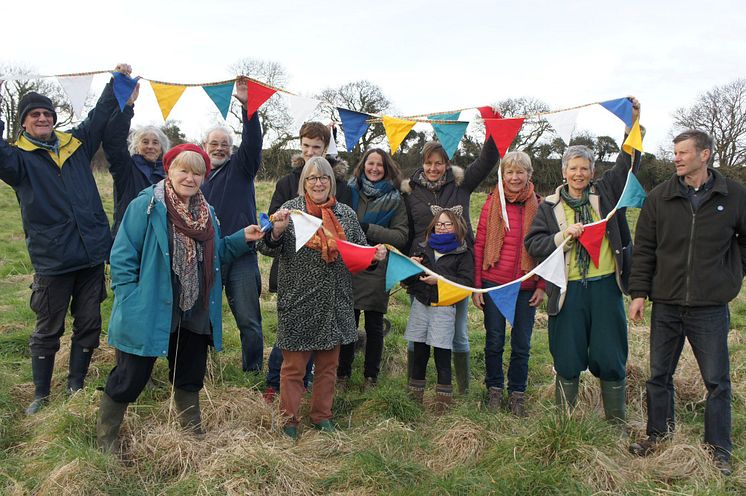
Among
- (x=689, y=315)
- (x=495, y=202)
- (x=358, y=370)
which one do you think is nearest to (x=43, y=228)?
Answer: (x=358, y=370)

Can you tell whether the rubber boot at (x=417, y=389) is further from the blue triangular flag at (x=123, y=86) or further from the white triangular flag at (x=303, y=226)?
the blue triangular flag at (x=123, y=86)

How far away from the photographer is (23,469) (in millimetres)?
3822

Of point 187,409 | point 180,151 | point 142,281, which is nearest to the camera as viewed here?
point 142,281

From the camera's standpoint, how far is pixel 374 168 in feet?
17.8

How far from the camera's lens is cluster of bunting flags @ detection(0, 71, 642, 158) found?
5.02 meters

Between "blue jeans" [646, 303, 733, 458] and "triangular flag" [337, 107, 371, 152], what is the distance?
3.25 m

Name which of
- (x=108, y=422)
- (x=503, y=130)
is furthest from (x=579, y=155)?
(x=108, y=422)

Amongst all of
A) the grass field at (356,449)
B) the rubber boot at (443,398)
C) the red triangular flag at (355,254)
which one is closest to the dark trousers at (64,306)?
the grass field at (356,449)

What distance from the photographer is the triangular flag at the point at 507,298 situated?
496 centimetres

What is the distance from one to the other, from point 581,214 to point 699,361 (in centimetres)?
145

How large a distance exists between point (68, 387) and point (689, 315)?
5393 mm

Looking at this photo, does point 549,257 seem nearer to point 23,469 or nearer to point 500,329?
point 500,329

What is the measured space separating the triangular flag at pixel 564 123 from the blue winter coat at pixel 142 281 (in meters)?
3.57

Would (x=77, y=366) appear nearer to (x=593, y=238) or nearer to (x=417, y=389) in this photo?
(x=417, y=389)
